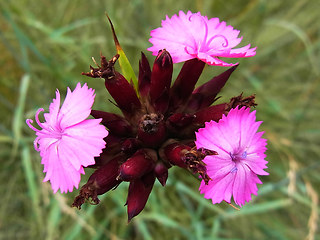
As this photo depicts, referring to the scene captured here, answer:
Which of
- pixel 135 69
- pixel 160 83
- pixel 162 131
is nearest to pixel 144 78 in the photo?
pixel 160 83

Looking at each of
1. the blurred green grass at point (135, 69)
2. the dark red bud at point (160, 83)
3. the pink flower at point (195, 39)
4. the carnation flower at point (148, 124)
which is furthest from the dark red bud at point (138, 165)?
the blurred green grass at point (135, 69)

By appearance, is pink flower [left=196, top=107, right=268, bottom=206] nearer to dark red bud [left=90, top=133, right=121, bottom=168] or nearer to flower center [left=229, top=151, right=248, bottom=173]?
flower center [left=229, top=151, right=248, bottom=173]

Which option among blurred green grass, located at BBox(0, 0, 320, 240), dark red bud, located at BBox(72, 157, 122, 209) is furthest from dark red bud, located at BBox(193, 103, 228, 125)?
blurred green grass, located at BBox(0, 0, 320, 240)

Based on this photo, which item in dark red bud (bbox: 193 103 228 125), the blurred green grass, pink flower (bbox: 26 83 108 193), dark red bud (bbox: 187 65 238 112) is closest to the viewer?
pink flower (bbox: 26 83 108 193)

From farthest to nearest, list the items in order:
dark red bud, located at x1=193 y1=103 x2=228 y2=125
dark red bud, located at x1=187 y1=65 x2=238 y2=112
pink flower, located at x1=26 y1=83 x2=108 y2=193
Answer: dark red bud, located at x1=187 y1=65 x2=238 y2=112
dark red bud, located at x1=193 y1=103 x2=228 y2=125
pink flower, located at x1=26 y1=83 x2=108 y2=193

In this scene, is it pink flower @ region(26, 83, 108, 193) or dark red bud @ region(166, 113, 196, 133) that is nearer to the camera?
pink flower @ region(26, 83, 108, 193)

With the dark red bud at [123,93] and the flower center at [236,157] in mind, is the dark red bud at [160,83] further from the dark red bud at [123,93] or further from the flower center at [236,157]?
the flower center at [236,157]
